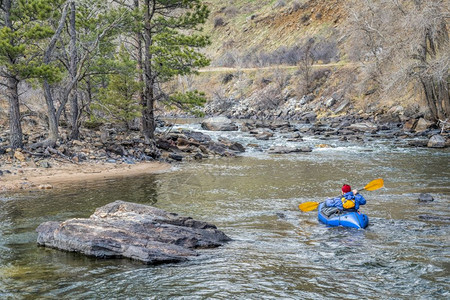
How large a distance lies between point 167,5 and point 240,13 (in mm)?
69390

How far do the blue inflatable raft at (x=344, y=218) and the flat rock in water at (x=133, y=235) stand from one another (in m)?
2.41

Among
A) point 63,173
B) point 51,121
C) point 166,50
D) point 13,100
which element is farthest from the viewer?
point 166,50

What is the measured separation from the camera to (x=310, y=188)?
13.1 meters

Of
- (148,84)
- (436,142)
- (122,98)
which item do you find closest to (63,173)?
(122,98)

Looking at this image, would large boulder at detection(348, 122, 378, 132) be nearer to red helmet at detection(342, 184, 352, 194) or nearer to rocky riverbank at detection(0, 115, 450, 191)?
rocky riverbank at detection(0, 115, 450, 191)

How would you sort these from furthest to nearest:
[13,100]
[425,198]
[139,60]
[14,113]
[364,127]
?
[364,127] → [139,60] → [14,113] → [13,100] → [425,198]

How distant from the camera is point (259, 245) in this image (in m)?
7.61

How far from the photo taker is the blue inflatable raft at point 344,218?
8652 mm

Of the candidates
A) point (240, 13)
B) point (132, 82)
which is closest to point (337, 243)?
point (132, 82)

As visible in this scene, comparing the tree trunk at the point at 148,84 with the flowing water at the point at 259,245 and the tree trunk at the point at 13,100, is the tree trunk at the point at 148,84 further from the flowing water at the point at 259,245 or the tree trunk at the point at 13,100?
the tree trunk at the point at 13,100

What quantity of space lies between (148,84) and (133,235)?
14.3 m

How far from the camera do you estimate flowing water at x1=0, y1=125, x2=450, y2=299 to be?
567 cm

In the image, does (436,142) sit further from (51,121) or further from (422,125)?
(51,121)

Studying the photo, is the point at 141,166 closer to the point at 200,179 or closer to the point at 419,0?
the point at 200,179
